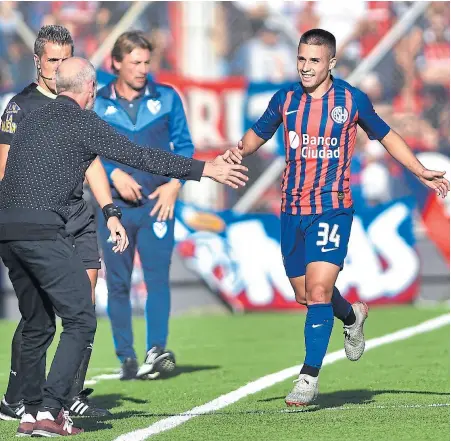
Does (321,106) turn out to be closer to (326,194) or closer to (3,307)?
(326,194)

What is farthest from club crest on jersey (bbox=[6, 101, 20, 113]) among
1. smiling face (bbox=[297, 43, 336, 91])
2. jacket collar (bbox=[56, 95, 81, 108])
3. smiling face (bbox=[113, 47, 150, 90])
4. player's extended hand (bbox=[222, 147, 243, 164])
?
smiling face (bbox=[113, 47, 150, 90])

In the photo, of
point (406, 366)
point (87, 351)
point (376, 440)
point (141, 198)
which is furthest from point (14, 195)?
point (406, 366)

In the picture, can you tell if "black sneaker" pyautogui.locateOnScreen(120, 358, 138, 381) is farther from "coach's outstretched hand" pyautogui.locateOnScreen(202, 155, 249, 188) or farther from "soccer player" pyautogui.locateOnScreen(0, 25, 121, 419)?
"coach's outstretched hand" pyautogui.locateOnScreen(202, 155, 249, 188)

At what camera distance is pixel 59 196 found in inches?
246

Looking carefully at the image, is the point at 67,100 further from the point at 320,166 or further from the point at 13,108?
the point at 320,166

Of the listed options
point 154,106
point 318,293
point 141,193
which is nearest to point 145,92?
point 154,106

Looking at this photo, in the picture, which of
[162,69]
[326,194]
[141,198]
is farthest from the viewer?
[162,69]

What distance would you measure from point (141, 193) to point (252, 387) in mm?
1596

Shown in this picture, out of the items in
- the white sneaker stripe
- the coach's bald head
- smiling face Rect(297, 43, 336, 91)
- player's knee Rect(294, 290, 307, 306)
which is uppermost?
smiling face Rect(297, 43, 336, 91)

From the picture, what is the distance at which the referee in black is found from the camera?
620cm

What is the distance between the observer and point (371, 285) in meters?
13.7

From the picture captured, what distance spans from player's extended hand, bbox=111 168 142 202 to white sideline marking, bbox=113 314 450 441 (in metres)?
1.45

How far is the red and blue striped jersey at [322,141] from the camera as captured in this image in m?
7.61

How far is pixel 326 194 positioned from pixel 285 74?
23.4ft
